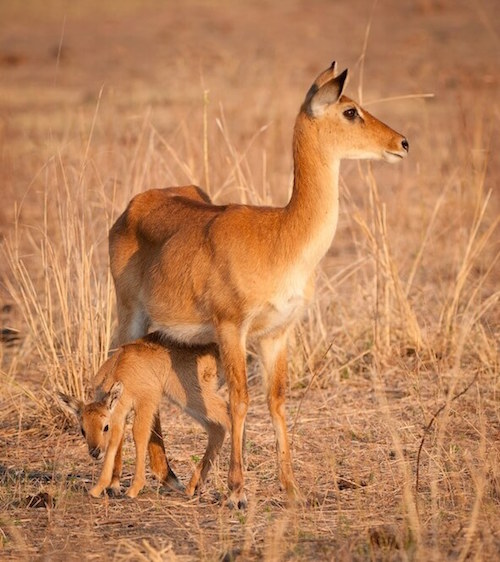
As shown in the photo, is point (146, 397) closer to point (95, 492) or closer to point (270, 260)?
point (95, 492)

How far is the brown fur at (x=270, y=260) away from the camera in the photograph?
609cm

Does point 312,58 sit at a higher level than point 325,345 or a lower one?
higher

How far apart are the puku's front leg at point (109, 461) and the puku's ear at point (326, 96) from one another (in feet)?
6.36

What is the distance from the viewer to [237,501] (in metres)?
5.98

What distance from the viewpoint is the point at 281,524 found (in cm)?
530

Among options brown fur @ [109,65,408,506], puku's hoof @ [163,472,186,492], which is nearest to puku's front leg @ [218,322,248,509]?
brown fur @ [109,65,408,506]

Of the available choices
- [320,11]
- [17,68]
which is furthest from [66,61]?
[320,11]

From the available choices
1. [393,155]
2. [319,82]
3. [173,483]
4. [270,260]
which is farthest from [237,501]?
[319,82]

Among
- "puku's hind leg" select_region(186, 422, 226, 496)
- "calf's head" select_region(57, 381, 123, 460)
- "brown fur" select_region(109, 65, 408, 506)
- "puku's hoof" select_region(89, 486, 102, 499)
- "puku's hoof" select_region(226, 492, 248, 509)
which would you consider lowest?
"puku's hoof" select_region(226, 492, 248, 509)

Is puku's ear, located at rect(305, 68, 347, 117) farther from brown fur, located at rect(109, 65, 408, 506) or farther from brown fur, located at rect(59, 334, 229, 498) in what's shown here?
brown fur, located at rect(59, 334, 229, 498)

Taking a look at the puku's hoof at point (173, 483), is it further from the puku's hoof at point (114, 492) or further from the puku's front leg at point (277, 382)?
the puku's front leg at point (277, 382)

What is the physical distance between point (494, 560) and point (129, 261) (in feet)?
10.1

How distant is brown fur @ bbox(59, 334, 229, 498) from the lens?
6.12 metres

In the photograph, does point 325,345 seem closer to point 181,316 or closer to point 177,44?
point 181,316
